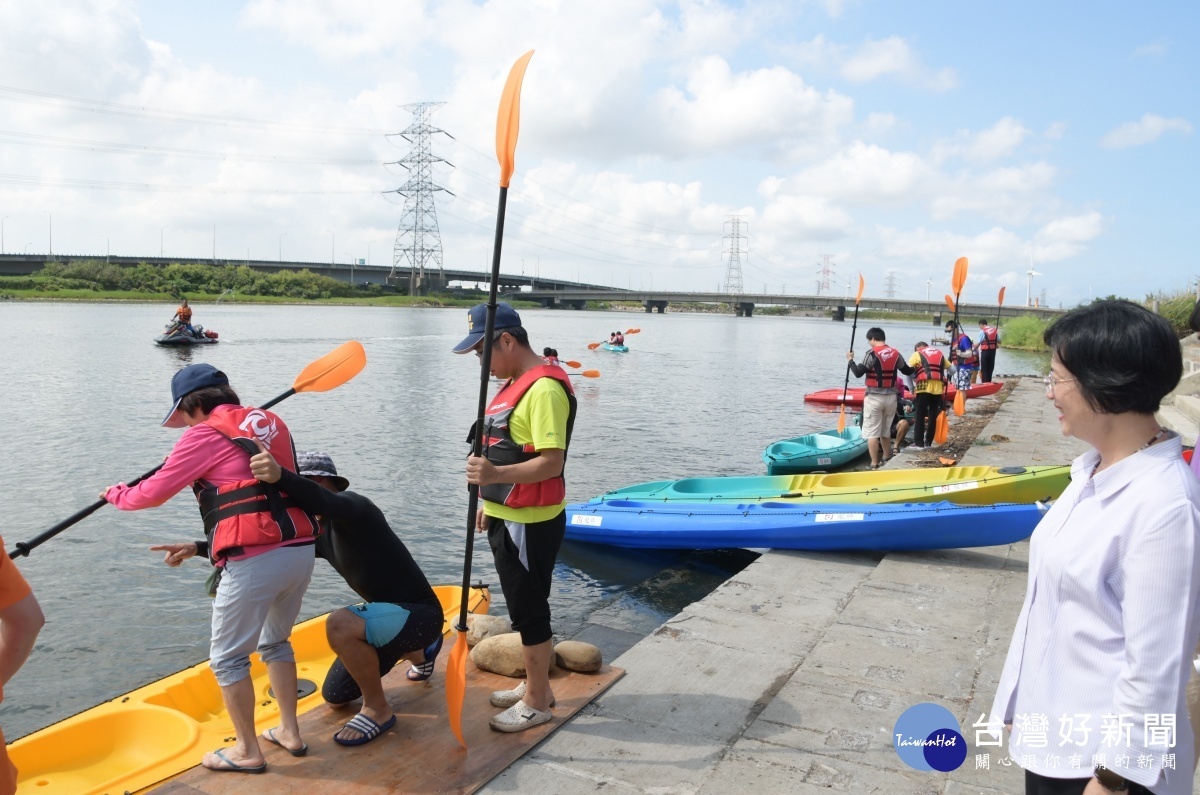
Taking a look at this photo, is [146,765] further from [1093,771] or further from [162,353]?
[162,353]

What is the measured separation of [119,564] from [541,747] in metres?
7.07

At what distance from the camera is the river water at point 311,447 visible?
729cm

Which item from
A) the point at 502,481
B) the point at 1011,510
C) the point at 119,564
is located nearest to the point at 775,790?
the point at 502,481

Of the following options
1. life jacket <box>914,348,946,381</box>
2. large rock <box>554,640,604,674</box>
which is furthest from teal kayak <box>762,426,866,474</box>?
large rock <box>554,640,604,674</box>

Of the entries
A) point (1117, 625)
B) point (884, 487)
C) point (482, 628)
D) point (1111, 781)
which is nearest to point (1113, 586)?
point (1117, 625)

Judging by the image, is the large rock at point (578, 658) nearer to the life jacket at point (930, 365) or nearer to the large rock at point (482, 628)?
the large rock at point (482, 628)

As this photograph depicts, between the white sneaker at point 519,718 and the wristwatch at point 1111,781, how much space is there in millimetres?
2633

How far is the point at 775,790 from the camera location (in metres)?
3.46

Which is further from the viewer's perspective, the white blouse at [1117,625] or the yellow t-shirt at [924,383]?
the yellow t-shirt at [924,383]

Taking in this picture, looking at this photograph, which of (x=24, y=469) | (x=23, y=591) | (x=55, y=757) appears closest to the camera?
(x=23, y=591)

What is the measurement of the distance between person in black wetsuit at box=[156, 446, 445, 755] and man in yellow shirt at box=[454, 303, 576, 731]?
56 cm

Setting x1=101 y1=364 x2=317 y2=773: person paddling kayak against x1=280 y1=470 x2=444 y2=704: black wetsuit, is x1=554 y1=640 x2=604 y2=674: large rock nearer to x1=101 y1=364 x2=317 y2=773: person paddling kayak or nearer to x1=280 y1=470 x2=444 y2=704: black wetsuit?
x1=280 y1=470 x2=444 y2=704: black wetsuit

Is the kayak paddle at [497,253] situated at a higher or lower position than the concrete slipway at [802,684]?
higher

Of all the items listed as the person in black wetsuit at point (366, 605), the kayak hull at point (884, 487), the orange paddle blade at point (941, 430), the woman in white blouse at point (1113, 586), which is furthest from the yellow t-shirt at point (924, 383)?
the woman in white blouse at point (1113, 586)
